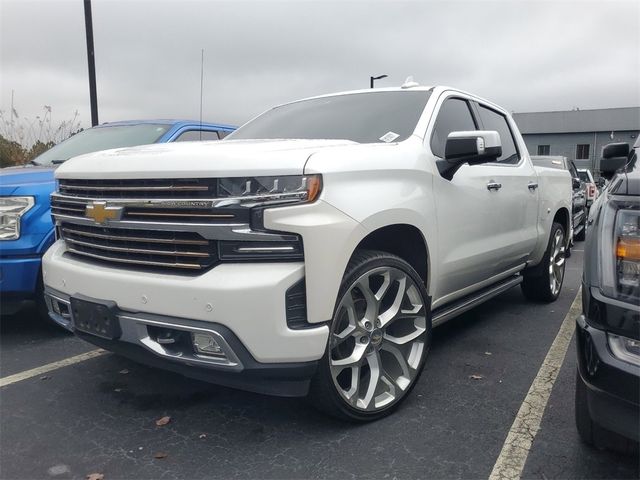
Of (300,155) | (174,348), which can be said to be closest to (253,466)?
(174,348)

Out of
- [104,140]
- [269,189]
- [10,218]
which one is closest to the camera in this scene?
[269,189]

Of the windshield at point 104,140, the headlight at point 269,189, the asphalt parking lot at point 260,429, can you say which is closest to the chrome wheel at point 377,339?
the asphalt parking lot at point 260,429

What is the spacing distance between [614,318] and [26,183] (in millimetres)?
3719

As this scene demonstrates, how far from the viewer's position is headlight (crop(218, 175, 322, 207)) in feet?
7.54

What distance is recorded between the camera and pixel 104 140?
5.22m

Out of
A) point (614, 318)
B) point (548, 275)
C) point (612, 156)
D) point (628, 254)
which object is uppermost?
point (612, 156)

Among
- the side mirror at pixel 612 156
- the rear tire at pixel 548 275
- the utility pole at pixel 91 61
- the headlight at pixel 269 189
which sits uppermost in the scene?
the utility pole at pixel 91 61

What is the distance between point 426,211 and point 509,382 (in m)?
1.24

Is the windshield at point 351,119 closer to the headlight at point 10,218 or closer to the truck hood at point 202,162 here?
the truck hood at point 202,162

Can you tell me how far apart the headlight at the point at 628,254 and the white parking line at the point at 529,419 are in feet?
3.16

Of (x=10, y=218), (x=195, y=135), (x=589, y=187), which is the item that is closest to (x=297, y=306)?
(x=10, y=218)

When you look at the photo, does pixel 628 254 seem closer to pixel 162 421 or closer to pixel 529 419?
pixel 529 419

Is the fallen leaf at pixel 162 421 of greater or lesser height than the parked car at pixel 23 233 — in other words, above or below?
below

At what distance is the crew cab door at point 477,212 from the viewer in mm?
3326
